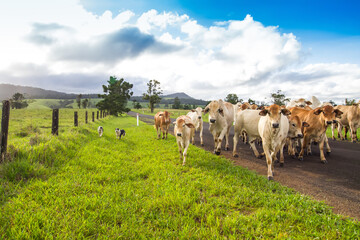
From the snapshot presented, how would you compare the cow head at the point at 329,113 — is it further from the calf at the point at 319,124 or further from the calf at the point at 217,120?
the calf at the point at 217,120

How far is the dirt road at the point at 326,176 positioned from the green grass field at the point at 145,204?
0.64m

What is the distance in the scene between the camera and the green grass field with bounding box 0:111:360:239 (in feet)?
9.60

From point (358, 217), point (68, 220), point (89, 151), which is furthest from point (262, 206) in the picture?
point (89, 151)

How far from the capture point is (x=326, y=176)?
19.2ft

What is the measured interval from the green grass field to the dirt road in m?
0.64

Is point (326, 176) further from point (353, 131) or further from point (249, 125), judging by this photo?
point (353, 131)

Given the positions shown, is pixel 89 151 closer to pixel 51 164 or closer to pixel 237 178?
pixel 51 164

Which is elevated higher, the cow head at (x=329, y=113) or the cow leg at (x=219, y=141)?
the cow head at (x=329, y=113)

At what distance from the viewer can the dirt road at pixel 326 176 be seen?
13.9 ft

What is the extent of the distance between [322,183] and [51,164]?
27.0ft

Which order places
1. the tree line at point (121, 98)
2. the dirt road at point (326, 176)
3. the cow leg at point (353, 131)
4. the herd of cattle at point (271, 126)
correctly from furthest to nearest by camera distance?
the tree line at point (121, 98), the cow leg at point (353, 131), the herd of cattle at point (271, 126), the dirt road at point (326, 176)

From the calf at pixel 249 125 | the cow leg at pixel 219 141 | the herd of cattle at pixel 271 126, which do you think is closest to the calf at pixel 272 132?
the herd of cattle at pixel 271 126

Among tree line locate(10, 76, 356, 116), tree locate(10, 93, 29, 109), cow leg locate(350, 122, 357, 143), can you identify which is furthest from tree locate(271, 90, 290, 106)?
tree locate(10, 93, 29, 109)

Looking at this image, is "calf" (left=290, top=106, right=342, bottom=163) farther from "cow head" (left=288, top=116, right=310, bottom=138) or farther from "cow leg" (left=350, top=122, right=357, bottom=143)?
"cow leg" (left=350, top=122, right=357, bottom=143)
